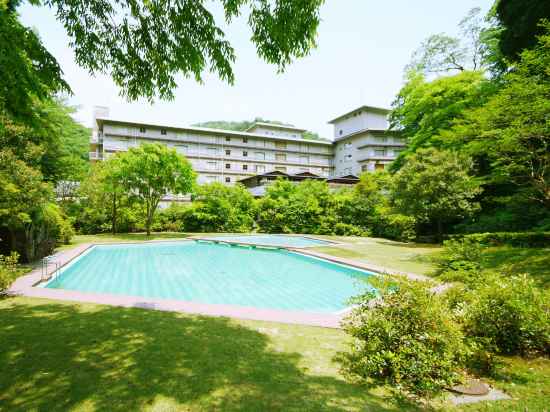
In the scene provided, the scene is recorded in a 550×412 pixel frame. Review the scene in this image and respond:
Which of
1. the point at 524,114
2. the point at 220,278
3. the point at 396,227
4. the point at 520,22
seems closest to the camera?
the point at 524,114

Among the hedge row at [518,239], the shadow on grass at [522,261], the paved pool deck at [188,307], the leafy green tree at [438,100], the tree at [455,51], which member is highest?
the tree at [455,51]

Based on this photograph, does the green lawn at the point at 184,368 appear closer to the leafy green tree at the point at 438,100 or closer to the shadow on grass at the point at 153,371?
the shadow on grass at the point at 153,371

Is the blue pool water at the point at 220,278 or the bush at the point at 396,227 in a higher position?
the bush at the point at 396,227

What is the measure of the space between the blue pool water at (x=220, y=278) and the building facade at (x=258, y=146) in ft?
91.3

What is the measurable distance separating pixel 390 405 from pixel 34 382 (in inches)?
145

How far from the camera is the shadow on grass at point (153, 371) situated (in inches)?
104

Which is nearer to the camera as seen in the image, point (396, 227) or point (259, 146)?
point (396, 227)

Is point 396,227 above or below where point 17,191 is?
below

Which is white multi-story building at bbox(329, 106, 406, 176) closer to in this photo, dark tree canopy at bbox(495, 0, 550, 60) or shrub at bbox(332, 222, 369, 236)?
shrub at bbox(332, 222, 369, 236)

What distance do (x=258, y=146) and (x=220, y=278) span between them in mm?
37756

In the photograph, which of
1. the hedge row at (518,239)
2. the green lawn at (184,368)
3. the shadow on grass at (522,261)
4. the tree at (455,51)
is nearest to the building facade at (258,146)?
the tree at (455,51)

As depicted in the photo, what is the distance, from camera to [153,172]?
21.4 meters

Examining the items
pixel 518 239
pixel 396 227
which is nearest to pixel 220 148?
pixel 396 227

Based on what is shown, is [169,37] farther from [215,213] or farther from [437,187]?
[215,213]
